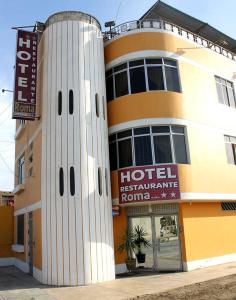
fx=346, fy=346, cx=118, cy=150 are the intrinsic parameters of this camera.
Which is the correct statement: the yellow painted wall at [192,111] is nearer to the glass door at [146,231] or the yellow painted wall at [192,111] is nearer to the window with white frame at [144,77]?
the window with white frame at [144,77]

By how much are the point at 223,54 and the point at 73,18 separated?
9160 mm

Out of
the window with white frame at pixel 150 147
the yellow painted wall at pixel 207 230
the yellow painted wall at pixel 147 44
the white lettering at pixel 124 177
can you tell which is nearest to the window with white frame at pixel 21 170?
the window with white frame at pixel 150 147

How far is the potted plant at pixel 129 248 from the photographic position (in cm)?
1454

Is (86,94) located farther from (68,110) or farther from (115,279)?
(115,279)

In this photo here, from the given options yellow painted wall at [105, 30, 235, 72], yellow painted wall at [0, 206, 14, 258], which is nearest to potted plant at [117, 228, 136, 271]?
yellow painted wall at [105, 30, 235, 72]

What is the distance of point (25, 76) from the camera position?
1553cm

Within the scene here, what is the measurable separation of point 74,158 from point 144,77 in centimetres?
524

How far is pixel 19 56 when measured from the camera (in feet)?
51.5

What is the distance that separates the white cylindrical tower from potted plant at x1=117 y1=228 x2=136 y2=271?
3.53 feet

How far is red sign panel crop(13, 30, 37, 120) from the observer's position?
1511cm

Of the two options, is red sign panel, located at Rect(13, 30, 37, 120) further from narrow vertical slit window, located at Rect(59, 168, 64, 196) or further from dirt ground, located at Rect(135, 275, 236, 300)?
dirt ground, located at Rect(135, 275, 236, 300)

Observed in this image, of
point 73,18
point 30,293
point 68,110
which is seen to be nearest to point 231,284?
point 30,293

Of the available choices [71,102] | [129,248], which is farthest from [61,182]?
[129,248]

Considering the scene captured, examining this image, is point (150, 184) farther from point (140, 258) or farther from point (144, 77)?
point (144, 77)
